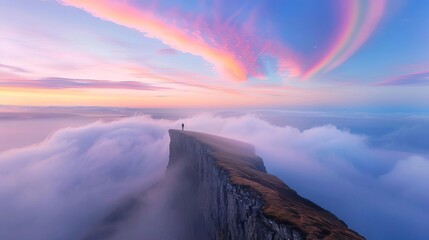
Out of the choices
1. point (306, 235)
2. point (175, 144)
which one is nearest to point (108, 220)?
point (175, 144)

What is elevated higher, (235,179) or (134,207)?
(235,179)

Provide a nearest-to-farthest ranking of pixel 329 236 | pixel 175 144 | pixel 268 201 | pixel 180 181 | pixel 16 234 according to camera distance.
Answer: pixel 329 236, pixel 268 201, pixel 180 181, pixel 175 144, pixel 16 234

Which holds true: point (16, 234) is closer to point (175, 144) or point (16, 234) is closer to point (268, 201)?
point (175, 144)

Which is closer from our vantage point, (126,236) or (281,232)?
(281,232)

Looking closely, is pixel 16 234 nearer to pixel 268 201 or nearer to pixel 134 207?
pixel 134 207

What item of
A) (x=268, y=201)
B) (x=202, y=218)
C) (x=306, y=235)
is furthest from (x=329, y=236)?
(x=202, y=218)

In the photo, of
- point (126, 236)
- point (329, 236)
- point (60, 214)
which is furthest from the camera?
point (60, 214)

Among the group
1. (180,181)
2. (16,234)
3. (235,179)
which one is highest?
(235,179)
